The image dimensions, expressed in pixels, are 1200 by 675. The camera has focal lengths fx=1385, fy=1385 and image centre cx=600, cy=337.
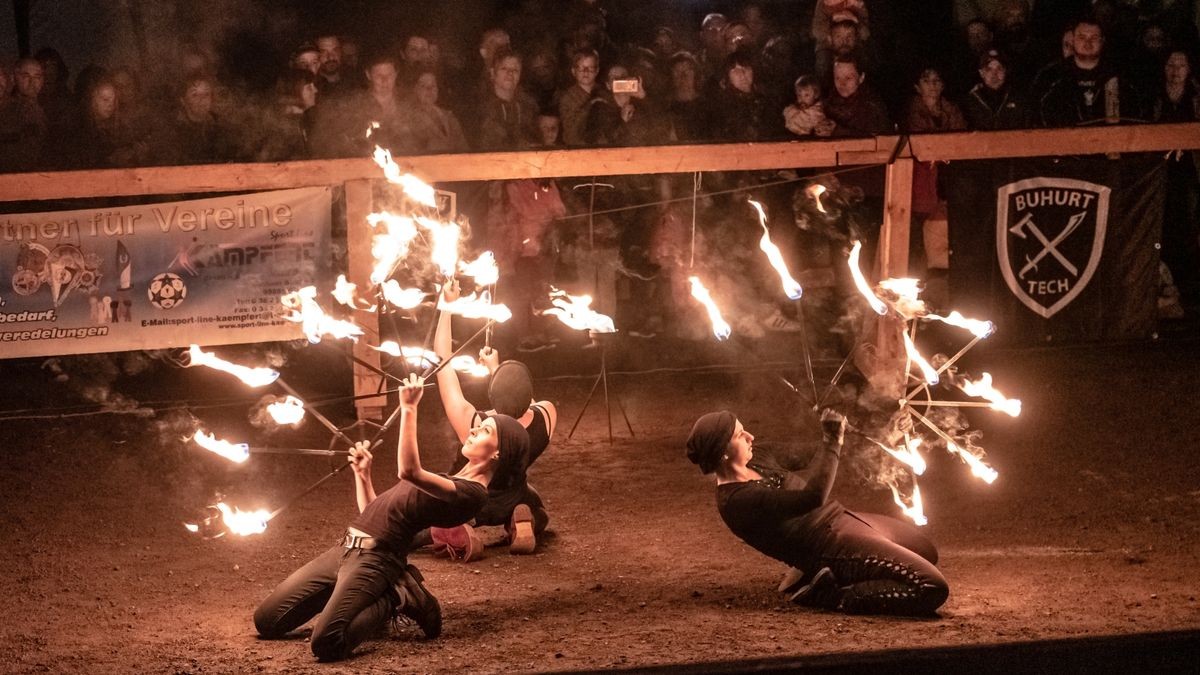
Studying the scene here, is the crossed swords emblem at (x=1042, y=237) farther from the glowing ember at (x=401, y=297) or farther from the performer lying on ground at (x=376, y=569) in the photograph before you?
the performer lying on ground at (x=376, y=569)

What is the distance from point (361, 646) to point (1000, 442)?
5168mm

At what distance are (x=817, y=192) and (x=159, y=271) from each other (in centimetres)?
498

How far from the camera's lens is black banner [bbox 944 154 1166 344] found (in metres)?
11.0

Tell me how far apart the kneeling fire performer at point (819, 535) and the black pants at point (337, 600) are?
5.75 feet

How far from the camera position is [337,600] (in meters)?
6.76

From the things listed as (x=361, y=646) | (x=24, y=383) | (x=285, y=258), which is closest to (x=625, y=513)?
(x=361, y=646)

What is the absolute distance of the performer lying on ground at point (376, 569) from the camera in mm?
6738

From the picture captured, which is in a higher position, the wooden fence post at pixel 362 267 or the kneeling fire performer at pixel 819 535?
the wooden fence post at pixel 362 267

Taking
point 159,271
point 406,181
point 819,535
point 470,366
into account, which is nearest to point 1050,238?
point 819,535

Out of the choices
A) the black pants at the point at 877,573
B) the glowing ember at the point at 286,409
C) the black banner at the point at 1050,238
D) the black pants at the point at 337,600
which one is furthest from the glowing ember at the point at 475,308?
the black banner at the point at 1050,238

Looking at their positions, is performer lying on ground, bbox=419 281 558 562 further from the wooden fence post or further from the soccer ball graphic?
the soccer ball graphic

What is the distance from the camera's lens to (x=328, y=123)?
10828 millimetres

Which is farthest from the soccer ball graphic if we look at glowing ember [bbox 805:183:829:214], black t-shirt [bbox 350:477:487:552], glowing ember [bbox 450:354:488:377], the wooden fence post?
glowing ember [bbox 805:183:829:214]

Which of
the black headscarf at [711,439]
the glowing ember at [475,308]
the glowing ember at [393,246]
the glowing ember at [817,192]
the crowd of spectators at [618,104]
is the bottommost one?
the black headscarf at [711,439]
